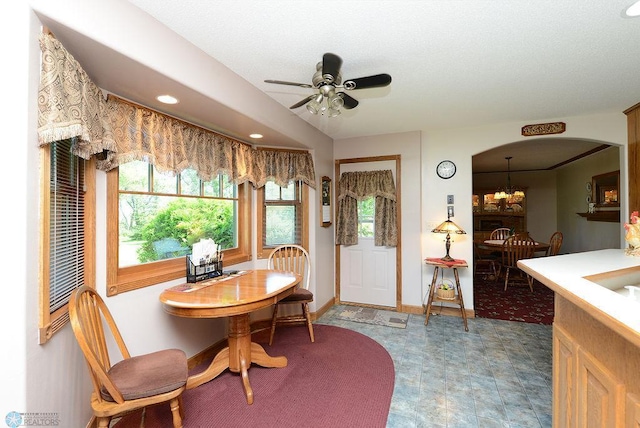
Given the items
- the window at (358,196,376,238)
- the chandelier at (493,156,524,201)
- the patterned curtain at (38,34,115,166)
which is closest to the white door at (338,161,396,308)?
the window at (358,196,376,238)

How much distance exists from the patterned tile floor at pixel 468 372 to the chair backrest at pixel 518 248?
5.73 feet

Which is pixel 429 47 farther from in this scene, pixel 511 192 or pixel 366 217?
pixel 511 192

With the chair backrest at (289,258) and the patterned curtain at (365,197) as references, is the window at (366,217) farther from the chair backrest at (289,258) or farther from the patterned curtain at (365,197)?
the chair backrest at (289,258)

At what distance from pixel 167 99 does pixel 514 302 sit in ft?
16.8

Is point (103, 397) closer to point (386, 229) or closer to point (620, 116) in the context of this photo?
point (386, 229)

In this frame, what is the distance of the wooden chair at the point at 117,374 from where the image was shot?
4.37 feet

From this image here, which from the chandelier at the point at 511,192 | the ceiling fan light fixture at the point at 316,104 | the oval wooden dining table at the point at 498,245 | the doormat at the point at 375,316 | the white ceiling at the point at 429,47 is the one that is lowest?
the doormat at the point at 375,316

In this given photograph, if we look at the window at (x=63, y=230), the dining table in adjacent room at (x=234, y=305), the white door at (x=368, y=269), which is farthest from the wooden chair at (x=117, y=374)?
the white door at (x=368, y=269)

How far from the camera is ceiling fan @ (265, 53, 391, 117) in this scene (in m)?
1.85

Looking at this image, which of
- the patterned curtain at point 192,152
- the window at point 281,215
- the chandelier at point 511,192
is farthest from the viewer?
the chandelier at point 511,192

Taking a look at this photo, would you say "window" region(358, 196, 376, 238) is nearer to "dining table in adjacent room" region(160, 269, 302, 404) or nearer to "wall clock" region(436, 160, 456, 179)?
"wall clock" region(436, 160, 456, 179)

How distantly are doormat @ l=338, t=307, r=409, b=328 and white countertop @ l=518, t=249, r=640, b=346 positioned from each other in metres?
2.00

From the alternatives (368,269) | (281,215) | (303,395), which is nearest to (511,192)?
(368,269)

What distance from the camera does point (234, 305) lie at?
190 cm
